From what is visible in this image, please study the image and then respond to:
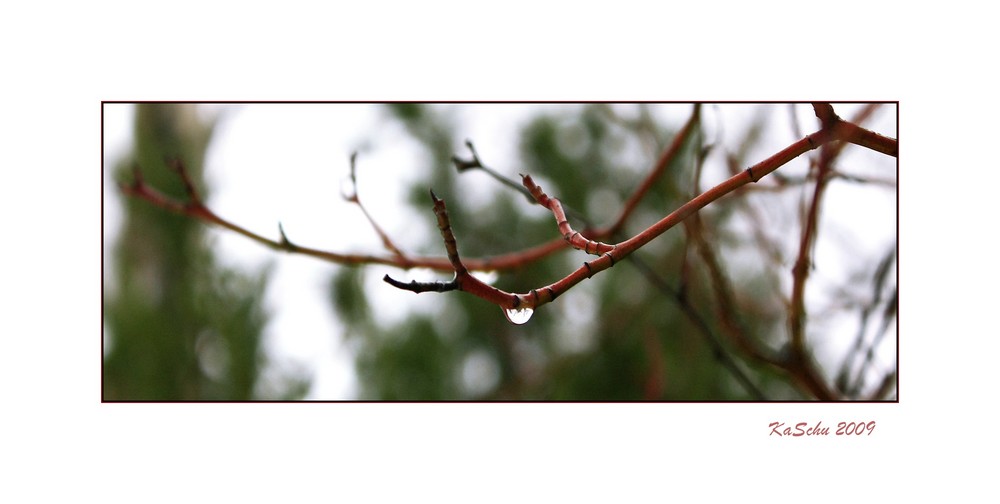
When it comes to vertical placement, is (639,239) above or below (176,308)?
below

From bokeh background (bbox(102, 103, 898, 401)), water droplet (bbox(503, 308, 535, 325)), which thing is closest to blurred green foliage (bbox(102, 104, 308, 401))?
bokeh background (bbox(102, 103, 898, 401))

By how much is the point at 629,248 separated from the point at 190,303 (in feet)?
6.43

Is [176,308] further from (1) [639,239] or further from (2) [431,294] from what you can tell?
(1) [639,239]

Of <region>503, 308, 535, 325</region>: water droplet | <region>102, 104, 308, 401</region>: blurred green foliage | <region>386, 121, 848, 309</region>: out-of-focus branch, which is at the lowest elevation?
<region>503, 308, 535, 325</region>: water droplet

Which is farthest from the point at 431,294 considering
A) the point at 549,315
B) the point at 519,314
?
the point at 519,314

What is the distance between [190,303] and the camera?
2260 millimetres

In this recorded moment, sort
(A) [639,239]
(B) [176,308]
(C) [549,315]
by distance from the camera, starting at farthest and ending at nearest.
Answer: (C) [549,315], (B) [176,308], (A) [639,239]

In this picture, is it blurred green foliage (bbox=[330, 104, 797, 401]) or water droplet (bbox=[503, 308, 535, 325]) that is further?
blurred green foliage (bbox=[330, 104, 797, 401])

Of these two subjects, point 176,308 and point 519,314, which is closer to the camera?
point 519,314

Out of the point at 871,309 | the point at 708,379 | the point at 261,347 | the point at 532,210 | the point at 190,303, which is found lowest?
the point at 871,309

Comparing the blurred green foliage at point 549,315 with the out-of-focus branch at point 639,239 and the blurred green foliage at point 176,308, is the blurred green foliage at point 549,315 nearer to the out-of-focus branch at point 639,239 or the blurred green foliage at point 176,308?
the blurred green foliage at point 176,308

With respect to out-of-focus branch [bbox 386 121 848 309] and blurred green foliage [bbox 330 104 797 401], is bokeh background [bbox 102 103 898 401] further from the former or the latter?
out-of-focus branch [bbox 386 121 848 309]
